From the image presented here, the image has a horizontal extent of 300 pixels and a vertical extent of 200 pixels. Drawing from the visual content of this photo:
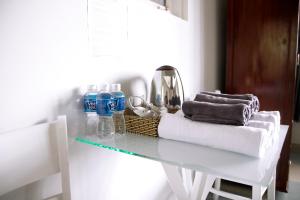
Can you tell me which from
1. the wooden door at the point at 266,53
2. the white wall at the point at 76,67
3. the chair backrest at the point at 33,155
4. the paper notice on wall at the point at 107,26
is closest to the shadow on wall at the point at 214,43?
the wooden door at the point at 266,53

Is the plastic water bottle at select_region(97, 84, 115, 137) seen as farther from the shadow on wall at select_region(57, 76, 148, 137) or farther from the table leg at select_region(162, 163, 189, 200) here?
the table leg at select_region(162, 163, 189, 200)

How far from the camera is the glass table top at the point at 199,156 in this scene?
2.10 feet

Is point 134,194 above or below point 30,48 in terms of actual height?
below

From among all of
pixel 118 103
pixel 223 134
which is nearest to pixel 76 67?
pixel 118 103

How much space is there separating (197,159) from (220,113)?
20 centimetres

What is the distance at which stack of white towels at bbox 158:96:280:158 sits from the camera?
2.39 ft

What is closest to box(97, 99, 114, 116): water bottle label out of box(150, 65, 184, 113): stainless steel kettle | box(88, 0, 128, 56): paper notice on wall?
box(88, 0, 128, 56): paper notice on wall

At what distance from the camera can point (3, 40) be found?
71cm

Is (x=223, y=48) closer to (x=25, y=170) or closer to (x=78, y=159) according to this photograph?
(x=78, y=159)

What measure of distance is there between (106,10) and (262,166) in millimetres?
810

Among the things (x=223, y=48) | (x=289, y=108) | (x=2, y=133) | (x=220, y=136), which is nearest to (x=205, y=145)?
(x=220, y=136)

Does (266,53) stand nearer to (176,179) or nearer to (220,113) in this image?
(220,113)

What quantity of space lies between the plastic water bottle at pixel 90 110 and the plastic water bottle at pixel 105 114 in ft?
0.11

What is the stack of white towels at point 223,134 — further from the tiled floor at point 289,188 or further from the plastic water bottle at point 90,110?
the tiled floor at point 289,188
